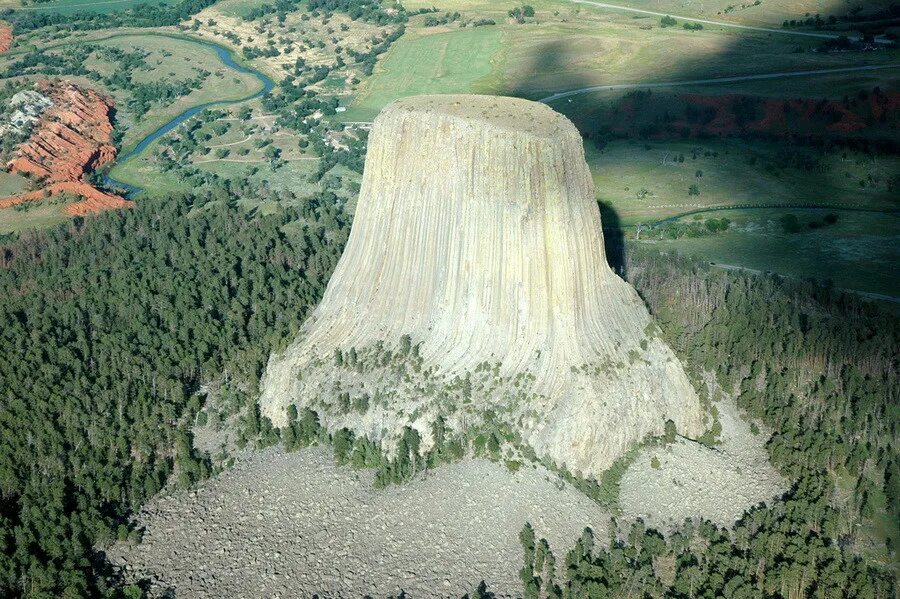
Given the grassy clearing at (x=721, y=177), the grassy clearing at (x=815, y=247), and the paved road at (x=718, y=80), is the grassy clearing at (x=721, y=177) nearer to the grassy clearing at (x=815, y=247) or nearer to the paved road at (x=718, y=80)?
the grassy clearing at (x=815, y=247)


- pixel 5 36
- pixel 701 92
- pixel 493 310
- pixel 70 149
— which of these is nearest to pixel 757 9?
pixel 701 92

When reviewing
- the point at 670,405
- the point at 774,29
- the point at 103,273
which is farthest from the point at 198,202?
the point at 774,29

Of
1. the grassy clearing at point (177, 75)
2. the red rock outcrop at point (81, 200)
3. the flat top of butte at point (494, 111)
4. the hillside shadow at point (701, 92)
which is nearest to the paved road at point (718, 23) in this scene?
A: the hillside shadow at point (701, 92)

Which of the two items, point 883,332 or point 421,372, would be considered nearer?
point 421,372

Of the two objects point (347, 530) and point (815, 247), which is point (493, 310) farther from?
point (815, 247)

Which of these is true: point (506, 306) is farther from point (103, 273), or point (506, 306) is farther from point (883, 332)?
point (103, 273)
